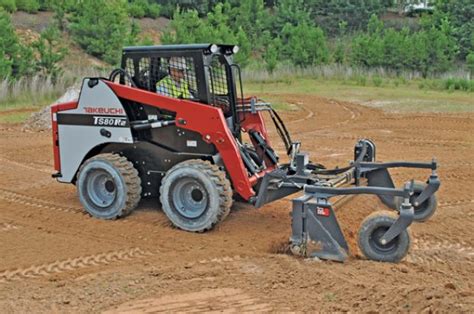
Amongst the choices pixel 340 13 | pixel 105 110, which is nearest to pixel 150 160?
pixel 105 110

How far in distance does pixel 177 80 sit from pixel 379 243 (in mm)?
3380

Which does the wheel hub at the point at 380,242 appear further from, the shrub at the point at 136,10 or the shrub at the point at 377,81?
the shrub at the point at 136,10

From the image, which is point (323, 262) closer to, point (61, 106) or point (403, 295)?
point (403, 295)

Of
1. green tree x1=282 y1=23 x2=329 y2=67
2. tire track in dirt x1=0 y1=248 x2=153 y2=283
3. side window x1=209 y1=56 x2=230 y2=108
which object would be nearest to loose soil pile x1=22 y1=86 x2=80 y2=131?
side window x1=209 y1=56 x2=230 y2=108

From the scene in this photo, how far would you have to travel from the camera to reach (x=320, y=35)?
38.8m

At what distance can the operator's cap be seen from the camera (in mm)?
8297

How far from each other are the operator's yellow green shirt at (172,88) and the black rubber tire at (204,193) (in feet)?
3.13

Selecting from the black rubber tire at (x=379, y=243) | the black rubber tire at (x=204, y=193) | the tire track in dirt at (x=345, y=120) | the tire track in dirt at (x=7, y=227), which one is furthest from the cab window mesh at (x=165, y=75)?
the tire track in dirt at (x=345, y=120)

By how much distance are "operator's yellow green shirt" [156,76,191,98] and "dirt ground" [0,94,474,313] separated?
1.59 metres

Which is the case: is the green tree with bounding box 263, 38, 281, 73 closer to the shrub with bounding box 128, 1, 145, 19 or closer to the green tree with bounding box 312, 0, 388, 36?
the shrub with bounding box 128, 1, 145, 19

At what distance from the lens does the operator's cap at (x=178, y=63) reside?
8.30 metres

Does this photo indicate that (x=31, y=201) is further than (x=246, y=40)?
No

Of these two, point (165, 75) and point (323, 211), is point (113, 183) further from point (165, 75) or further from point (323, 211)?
point (323, 211)

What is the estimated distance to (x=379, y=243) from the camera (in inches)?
259
